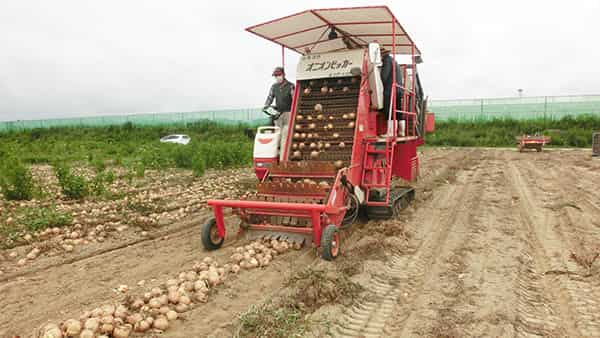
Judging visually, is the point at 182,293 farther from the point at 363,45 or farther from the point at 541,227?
the point at 363,45

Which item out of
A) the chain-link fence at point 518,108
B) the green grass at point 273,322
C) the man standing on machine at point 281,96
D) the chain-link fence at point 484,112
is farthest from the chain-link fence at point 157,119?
the green grass at point 273,322

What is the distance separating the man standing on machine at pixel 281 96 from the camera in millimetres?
7676

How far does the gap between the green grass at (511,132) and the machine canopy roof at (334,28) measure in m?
21.8

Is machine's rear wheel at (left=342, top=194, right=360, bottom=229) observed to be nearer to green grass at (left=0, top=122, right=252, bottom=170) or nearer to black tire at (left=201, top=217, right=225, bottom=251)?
black tire at (left=201, top=217, right=225, bottom=251)

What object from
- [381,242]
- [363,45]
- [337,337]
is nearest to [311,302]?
[337,337]

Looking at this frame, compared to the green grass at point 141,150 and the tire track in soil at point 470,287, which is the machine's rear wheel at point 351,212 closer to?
the tire track in soil at point 470,287

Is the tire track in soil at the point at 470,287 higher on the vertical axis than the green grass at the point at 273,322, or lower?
lower

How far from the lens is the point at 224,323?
3465 millimetres

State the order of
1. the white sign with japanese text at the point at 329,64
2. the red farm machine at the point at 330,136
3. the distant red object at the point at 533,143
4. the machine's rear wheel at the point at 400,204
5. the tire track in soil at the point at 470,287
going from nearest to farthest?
the tire track in soil at the point at 470,287 → the red farm machine at the point at 330,136 → the white sign with japanese text at the point at 329,64 → the machine's rear wheel at the point at 400,204 → the distant red object at the point at 533,143

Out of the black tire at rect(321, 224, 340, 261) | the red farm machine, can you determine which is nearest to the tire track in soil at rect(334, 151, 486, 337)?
the black tire at rect(321, 224, 340, 261)

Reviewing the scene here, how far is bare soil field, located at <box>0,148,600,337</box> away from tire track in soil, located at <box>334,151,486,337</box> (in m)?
0.02

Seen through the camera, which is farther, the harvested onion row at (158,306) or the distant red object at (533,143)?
the distant red object at (533,143)

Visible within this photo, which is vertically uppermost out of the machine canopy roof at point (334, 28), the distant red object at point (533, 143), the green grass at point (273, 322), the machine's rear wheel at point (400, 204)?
the machine canopy roof at point (334, 28)

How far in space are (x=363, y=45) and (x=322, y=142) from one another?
99.7 inches
